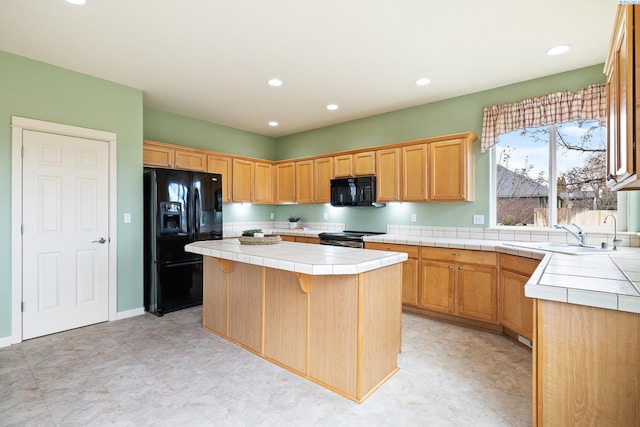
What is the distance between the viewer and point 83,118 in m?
3.43

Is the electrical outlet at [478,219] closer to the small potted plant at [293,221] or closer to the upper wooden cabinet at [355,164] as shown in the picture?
the upper wooden cabinet at [355,164]

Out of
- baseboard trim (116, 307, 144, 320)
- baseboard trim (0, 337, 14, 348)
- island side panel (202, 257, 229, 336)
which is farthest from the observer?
baseboard trim (116, 307, 144, 320)

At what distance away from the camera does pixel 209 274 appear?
129 inches

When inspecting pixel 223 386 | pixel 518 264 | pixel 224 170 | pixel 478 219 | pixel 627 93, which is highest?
pixel 224 170

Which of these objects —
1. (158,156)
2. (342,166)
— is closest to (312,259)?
(342,166)

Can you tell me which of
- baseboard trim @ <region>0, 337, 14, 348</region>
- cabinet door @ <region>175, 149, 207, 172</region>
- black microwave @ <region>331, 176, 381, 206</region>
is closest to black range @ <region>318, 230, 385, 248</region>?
black microwave @ <region>331, 176, 381, 206</region>

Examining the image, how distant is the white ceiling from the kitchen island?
5.98ft

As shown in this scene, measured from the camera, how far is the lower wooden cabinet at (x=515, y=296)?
2.82m

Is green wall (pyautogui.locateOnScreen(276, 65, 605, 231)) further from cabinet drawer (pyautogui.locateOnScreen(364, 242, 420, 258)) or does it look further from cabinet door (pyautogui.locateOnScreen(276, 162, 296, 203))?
cabinet drawer (pyautogui.locateOnScreen(364, 242, 420, 258))

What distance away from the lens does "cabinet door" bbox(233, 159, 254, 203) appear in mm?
5262

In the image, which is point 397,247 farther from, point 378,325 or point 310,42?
point 310,42

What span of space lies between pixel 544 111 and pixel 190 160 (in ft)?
14.8

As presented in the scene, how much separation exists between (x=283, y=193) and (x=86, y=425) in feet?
14.0

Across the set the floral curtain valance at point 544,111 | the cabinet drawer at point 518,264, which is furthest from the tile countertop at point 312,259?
the floral curtain valance at point 544,111
